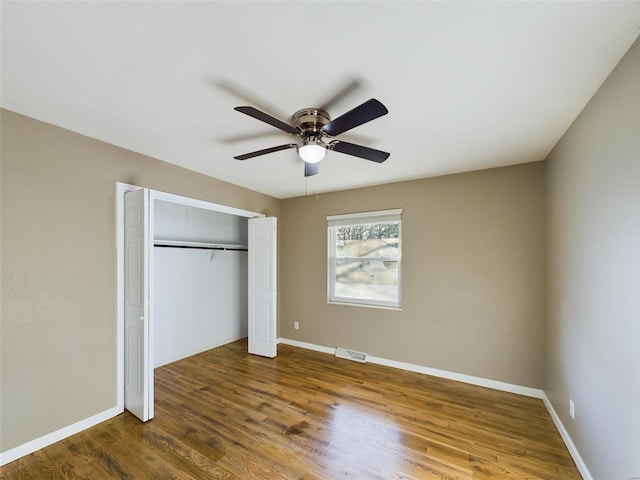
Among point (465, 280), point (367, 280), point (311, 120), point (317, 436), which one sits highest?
point (311, 120)

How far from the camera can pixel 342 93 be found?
1683mm

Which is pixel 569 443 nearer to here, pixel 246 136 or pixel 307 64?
pixel 307 64

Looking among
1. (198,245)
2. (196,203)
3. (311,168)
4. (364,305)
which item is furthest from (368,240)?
(198,245)

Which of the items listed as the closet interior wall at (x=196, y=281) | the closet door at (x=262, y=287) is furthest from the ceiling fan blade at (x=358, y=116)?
the closet interior wall at (x=196, y=281)

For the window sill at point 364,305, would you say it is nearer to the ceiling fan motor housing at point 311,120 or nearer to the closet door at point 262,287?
the closet door at point 262,287

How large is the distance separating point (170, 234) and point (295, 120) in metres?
2.91

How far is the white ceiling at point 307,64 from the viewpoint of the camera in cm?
115

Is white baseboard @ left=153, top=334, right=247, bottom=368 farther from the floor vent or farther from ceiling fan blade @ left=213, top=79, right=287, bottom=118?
ceiling fan blade @ left=213, top=79, right=287, bottom=118

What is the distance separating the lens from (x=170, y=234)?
12.8ft

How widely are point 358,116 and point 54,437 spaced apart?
3229 mm

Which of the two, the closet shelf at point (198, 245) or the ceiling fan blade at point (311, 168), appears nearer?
the ceiling fan blade at point (311, 168)

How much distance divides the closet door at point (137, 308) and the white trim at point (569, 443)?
327 centimetres

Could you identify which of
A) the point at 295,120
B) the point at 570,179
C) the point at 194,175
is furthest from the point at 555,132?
the point at 194,175

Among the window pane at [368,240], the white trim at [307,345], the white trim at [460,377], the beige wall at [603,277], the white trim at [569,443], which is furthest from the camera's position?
the white trim at [307,345]
